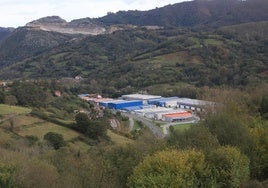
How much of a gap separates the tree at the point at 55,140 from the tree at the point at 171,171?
22.9 m

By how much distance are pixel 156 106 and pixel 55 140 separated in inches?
1927

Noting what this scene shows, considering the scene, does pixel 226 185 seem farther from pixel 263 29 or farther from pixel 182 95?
pixel 263 29

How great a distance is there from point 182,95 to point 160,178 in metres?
79.8

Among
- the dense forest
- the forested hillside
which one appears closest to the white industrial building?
the dense forest

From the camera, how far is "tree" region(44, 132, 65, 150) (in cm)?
4749

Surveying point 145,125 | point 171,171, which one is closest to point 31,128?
point 145,125

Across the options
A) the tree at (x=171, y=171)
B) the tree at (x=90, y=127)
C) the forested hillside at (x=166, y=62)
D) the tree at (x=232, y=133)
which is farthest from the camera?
the forested hillside at (x=166, y=62)

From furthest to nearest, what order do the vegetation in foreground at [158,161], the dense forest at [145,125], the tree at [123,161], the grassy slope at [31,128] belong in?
1. the grassy slope at [31,128]
2. the tree at [123,161]
3. the dense forest at [145,125]
4. the vegetation in foreground at [158,161]

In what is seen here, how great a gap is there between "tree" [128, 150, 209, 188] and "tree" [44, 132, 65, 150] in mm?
22889

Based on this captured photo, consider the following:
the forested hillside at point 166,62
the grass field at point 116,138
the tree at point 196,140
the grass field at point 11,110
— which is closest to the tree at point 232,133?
the tree at point 196,140

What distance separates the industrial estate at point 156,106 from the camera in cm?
8200

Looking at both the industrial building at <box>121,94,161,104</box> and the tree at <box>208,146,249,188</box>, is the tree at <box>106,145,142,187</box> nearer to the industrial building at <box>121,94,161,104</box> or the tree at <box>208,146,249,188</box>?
the tree at <box>208,146,249,188</box>

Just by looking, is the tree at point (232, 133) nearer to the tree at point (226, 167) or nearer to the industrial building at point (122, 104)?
the tree at point (226, 167)

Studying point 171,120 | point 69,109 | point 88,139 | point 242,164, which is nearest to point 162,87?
point 171,120
